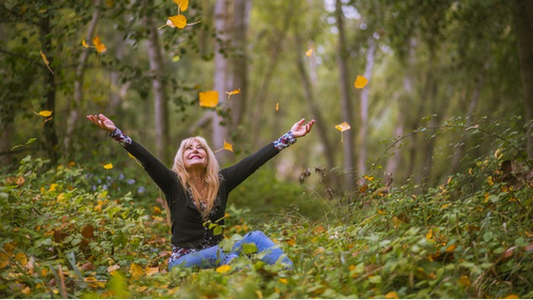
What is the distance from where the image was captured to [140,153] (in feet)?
14.5

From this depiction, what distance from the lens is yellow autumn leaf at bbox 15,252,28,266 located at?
3750 mm

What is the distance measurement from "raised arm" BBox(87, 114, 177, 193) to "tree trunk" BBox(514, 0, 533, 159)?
480 cm

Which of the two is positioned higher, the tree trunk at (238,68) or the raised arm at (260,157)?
the tree trunk at (238,68)

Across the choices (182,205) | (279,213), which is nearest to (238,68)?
(279,213)

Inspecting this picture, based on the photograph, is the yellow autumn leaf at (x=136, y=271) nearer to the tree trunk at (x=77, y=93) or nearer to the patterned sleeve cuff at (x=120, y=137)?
the patterned sleeve cuff at (x=120, y=137)

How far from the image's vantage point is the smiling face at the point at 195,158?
187 inches

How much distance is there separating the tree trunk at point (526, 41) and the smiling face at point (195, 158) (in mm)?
4450

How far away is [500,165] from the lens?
4340 millimetres

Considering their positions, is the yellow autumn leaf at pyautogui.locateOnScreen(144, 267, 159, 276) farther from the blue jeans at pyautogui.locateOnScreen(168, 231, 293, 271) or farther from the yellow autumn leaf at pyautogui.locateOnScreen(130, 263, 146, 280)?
the blue jeans at pyautogui.locateOnScreen(168, 231, 293, 271)

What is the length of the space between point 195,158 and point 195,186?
233mm

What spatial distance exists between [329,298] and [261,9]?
1913 centimetres

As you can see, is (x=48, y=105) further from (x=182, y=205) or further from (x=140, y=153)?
(x=182, y=205)

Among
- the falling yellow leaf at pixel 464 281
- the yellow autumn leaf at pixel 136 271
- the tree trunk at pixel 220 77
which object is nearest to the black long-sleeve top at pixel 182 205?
the yellow autumn leaf at pixel 136 271

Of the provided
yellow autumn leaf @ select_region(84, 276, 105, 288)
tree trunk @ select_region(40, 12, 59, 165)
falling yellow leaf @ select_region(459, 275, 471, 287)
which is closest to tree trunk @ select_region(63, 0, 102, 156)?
tree trunk @ select_region(40, 12, 59, 165)
